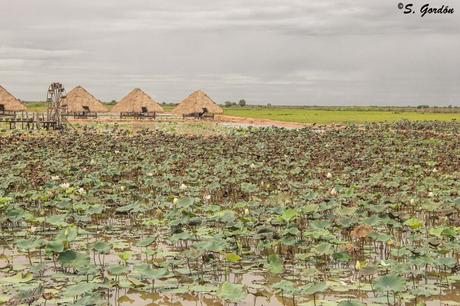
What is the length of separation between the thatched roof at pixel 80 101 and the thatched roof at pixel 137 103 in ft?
6.28

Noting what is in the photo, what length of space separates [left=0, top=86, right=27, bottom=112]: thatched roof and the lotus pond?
29579mm

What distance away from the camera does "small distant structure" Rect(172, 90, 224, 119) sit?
51.7 meters

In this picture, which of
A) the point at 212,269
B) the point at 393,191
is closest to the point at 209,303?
the point at 212,269

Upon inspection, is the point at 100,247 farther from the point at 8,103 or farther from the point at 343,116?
the point at 343,116

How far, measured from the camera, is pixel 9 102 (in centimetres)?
4481

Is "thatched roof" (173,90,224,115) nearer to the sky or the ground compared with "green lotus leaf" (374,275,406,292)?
nearer to the sky

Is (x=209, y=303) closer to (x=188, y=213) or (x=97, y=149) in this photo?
(x=188, y=213)

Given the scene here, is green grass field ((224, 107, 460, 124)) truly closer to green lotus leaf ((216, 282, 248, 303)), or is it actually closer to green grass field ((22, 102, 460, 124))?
green grass field ((22, 102, 460, 124))

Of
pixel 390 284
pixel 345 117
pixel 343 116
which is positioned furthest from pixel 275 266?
pixel 343 116

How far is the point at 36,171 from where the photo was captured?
1361 centimetres

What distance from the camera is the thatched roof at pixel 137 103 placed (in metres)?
50.8

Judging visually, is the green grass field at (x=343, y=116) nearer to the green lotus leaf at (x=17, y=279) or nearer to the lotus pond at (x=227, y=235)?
the lotus pond at (x=227, y=235)

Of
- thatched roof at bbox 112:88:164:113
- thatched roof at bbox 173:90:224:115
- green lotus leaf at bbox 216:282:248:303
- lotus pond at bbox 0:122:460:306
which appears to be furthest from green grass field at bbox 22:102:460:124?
green lotus leaf at bbox 216:282:248:303

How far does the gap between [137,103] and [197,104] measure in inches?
211
